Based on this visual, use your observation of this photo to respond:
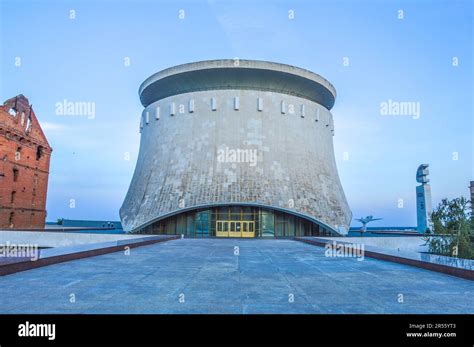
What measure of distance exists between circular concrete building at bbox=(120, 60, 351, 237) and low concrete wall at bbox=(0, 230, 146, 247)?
4834mm

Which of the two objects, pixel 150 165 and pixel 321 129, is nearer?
pixel 150 165

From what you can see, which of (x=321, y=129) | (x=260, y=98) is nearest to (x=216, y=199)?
(x=260, y=98)

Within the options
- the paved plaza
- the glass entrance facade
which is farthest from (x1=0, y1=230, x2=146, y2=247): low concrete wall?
the paved plaza

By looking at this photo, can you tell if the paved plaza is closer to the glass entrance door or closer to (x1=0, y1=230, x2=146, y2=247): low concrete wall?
(x1=0, y1=230, x2=146, y2=247): low concrete wall

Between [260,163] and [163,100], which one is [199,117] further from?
[260,163]

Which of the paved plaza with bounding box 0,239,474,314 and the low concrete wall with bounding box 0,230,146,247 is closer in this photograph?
the paved plaza with bounding box 0,239,474,314

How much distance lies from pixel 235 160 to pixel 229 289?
22.5 m

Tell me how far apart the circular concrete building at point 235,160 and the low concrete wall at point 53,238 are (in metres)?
4.83

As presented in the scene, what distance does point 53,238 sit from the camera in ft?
75.3

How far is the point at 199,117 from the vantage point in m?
29.6

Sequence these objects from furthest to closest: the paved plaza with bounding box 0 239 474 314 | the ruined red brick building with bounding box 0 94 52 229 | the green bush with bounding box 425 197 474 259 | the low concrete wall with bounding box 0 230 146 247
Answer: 1. the ruined red brick building with bounding box 0 94 52 229
2. the low concrete wall with bounding box 0 230 146 247
3. the green bush with bounding box 425 197 474 259
4. the paved plaza with bounding box 0 239 474 314

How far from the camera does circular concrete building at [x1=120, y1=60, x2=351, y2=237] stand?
27.3 metres

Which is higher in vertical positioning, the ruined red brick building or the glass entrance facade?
the ruined red brick building

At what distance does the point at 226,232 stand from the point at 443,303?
901 inches
